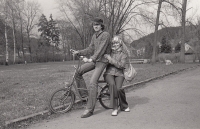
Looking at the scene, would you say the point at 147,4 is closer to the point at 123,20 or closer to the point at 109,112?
the point at 123,20

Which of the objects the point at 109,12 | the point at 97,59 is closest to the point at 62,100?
the point at 97,59

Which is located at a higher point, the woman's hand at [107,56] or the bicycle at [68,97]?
the woman's hand at [107,56]

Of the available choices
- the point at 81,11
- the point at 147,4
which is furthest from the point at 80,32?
the point at 147,4

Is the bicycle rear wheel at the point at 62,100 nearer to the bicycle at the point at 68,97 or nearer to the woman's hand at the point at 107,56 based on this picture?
the bicycle at the point at 68,97

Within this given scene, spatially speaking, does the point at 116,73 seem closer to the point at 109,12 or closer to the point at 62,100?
the point at 62,100

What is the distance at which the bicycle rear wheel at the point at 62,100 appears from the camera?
4578 mm

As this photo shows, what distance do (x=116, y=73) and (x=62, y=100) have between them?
1338mm

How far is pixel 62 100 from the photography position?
15.6 ft

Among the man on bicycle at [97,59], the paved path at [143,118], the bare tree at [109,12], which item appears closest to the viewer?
the paved path at [143,118]

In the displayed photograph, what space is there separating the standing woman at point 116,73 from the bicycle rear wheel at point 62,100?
912 mm

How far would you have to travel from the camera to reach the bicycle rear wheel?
15.0 feet

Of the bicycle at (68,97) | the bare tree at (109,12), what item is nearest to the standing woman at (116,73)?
the bicycle at (68,97)

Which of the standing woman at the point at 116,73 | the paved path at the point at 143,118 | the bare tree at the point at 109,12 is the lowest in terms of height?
the paved path at the point at 143,118

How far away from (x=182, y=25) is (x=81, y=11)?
1225 cm
